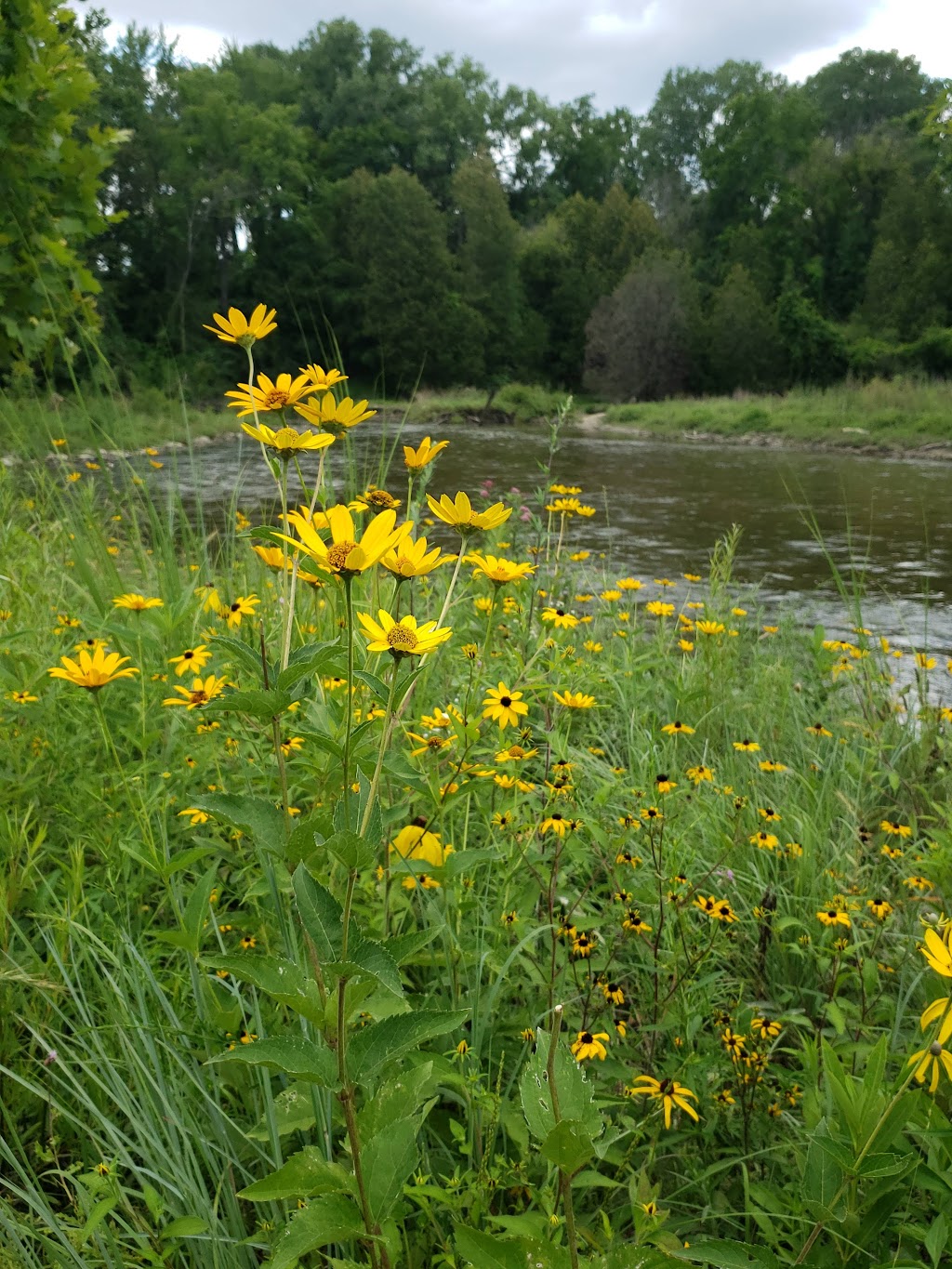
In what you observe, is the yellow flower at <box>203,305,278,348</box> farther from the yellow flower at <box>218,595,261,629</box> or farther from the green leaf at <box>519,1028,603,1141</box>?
the green leaf at <box>519,1028,603,1141</box>

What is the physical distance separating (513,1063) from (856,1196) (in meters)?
0.43

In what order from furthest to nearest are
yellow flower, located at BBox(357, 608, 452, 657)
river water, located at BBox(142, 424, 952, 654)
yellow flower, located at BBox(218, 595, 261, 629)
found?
river water, located at BBox(142, 424, 952, 654), yellow flower, located at BBox(218, 595, 261, 629), yellow flower, located at BBox(357, 608, 452, 657)

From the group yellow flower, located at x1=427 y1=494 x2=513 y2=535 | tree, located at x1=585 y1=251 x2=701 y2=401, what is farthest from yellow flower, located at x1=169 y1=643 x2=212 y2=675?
tree, located at x1=585 y1=251 x2=701 y2=401

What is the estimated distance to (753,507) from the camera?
8.05m

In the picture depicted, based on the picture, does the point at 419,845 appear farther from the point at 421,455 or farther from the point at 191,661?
the point at 191,661

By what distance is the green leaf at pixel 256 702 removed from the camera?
1.97 ft

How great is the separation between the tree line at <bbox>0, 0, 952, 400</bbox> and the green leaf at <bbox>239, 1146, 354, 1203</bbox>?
1701 centimetres

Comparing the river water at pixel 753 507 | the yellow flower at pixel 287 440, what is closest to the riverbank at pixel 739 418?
the river water at pixel 753 507

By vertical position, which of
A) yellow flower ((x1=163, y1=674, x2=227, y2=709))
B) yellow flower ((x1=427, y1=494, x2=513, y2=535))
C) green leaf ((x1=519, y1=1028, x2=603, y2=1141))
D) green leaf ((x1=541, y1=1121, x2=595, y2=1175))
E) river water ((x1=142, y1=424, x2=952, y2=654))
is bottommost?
river water ((x1=142, y1=424, x2=952, y2=654))

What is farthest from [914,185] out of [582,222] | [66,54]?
[66,54]

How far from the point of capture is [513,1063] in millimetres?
991

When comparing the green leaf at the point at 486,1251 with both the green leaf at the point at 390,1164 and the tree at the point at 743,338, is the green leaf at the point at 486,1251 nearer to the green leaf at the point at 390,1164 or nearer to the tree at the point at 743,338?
the green leaf at the point at 390,1164

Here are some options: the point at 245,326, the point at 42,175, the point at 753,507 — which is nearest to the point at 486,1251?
the point at 245,326

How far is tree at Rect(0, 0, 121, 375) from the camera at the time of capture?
7.63ft
